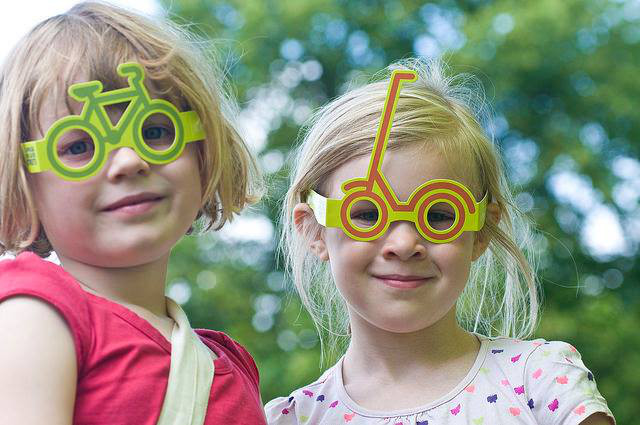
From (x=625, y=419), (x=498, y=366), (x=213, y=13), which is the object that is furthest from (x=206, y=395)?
(x=213, y=13)

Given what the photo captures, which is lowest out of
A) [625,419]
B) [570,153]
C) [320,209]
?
[625,419]

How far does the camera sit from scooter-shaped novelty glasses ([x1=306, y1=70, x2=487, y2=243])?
189 cm

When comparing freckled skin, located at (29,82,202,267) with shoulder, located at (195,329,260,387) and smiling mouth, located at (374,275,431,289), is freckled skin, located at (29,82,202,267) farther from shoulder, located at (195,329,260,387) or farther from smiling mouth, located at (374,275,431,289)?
smiling mouth, located at (374,275,431,289)

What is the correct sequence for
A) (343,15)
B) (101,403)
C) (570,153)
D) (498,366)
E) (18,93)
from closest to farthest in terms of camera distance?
(101,403), (18,93), (498,366), (570,153), (343,15)

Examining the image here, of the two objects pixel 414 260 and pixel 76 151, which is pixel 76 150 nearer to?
pixel 76 151

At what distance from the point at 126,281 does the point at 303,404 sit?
2.09 ft

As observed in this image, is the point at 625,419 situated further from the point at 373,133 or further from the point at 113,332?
the point at 113,332

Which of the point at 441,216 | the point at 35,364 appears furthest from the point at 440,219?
the point at 35,364

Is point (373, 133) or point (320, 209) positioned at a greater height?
point (373, 133)

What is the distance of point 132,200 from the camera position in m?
1.60

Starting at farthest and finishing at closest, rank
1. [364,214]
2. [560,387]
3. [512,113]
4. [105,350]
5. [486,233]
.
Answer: [512,113] → [486,233] → [364,214] → [560,387] → [105,350]

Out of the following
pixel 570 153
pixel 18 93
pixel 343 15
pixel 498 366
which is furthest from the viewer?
pixel 343 15

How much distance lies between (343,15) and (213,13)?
1292 millimetres

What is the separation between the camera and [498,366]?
1.98 meters
